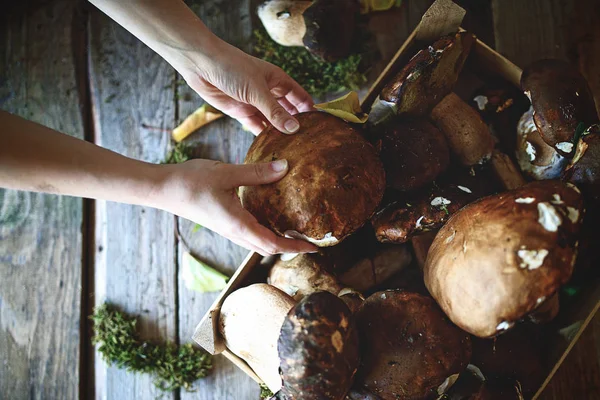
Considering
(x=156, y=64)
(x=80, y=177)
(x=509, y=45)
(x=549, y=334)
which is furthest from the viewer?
(x=156, y=64)

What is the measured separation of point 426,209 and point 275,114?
0.59m

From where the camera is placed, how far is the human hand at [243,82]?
1464 mm

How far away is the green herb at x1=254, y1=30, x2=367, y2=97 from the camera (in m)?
2.00

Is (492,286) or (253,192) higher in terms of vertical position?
(253,192)

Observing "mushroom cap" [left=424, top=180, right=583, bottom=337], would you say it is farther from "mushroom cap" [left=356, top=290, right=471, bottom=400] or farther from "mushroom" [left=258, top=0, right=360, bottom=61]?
"mushroom" [left=258, top=0, right=360, bottom=61]

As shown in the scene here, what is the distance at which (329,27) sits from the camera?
1826 mm

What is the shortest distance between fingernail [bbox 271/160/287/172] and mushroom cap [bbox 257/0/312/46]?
33.3 inches

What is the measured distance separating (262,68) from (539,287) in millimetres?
1101

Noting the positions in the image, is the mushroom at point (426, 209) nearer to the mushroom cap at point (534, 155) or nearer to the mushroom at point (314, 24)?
the mushroom cap at point (534, 155)

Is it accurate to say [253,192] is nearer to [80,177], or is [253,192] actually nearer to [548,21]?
[80,177]

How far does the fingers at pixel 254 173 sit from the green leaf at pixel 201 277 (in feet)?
2.55

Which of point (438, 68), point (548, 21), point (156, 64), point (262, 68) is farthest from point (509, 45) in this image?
point (156, 64)

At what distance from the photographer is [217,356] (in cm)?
201

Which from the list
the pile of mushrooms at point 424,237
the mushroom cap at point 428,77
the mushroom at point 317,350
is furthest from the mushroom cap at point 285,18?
the mushroom at point 317,350
